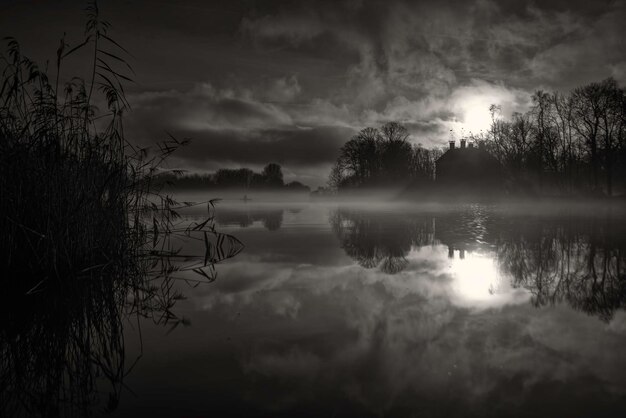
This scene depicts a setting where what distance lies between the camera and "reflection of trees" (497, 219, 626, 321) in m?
3.49

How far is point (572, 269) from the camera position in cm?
488

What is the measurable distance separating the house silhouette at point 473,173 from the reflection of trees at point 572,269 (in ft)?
113

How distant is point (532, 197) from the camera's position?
3706cm

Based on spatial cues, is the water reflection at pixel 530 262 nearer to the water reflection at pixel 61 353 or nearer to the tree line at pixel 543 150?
the water reflection at pixel 61 353

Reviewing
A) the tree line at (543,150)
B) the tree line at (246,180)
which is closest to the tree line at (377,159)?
the tree line at (543,150)

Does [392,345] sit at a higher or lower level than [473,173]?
lower

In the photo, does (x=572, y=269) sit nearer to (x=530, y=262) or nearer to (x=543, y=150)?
(x=530, y=262)

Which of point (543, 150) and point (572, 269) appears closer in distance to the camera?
point (572, 269)

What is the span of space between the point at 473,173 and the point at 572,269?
40.0m

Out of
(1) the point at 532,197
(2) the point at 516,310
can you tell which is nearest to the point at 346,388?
(2) the point at 516,310

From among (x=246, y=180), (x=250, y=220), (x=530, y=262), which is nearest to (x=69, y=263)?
(x=530, y=262)

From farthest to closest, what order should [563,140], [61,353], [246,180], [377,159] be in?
[246,180] → [377,159] → [563,140] → [61,353]

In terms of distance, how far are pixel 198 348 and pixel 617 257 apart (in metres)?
6.05

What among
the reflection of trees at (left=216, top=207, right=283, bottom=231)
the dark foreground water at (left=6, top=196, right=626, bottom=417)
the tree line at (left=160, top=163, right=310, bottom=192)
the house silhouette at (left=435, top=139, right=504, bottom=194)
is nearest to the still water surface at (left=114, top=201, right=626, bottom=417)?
the dark foreground water at (left=6, top=196, right=626, bottom=417)
